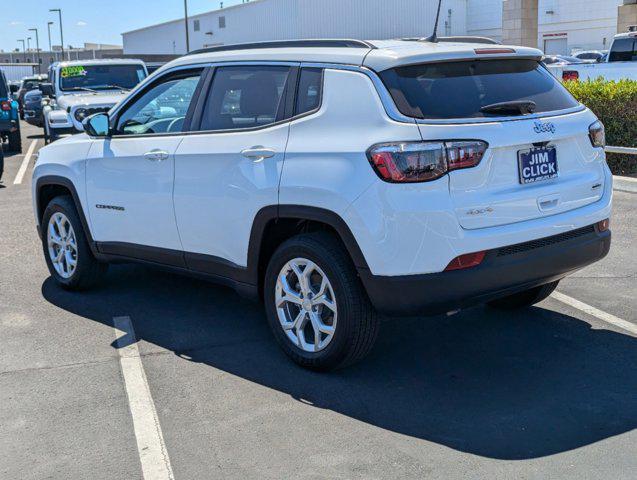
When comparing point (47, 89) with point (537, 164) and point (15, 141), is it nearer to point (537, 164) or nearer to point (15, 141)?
point (15, 141)

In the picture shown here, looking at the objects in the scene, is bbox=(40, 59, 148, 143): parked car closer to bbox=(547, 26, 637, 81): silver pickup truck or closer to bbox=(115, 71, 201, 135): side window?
bbox=(547, 26, 637, 81): silver pickup truck

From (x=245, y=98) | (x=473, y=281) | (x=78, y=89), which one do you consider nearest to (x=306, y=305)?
(x=473, y=281)

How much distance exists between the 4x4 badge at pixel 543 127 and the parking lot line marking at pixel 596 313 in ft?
5.25

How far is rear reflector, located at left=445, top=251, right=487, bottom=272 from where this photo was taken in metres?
4.34

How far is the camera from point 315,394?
4.64 metres

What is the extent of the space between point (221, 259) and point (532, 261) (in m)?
1.93

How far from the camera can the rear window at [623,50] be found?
21.8m

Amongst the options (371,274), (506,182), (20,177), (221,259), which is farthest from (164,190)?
(20,177)

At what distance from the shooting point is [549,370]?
16.0 ft

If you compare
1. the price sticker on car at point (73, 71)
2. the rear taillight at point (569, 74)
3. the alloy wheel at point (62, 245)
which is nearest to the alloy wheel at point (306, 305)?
the alloy wheel at point (62, 245)

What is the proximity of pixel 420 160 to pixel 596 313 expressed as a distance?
90.9 inches

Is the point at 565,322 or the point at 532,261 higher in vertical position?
the point at 532,261

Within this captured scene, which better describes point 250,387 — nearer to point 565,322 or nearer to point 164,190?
point 164,190

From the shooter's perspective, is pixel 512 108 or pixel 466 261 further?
pixel 512 108
